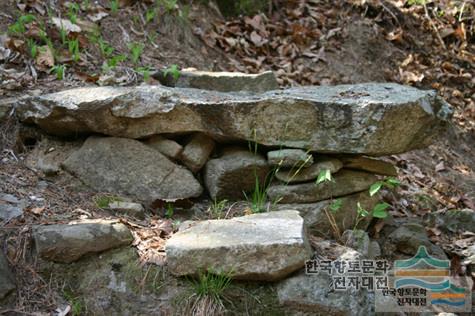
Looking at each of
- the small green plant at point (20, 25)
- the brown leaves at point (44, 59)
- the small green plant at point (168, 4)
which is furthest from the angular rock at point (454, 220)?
the small green plant at point (20, 25)

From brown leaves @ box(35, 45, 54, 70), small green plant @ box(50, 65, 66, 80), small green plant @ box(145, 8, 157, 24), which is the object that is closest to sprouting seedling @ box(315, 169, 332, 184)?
small green plant @ box(50, 65, 66, 80)

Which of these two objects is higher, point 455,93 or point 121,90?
point 121,90

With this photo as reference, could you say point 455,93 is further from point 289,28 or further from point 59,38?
point 59,38

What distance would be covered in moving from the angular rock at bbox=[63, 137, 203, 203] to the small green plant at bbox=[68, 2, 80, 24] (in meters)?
1.54

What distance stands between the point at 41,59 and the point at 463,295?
10.8 feet

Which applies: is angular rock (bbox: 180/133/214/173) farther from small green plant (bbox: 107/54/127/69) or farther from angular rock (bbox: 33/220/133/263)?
small green plant (bbox: 107/54/127/69)

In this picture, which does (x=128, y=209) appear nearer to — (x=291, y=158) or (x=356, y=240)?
(x=291, y=158)

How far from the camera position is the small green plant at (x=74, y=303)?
2.88 meters

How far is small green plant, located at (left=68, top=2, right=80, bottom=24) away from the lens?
483 cm

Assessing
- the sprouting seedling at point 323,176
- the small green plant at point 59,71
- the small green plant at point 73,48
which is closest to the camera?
the sprouting seedling at point 323,176

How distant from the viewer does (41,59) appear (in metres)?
4.42

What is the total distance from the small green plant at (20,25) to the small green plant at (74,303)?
242cm

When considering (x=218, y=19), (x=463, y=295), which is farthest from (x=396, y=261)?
(x=218, y=19)

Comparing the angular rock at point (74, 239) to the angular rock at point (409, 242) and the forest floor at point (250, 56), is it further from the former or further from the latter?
the angular rock at point (409, 242)
